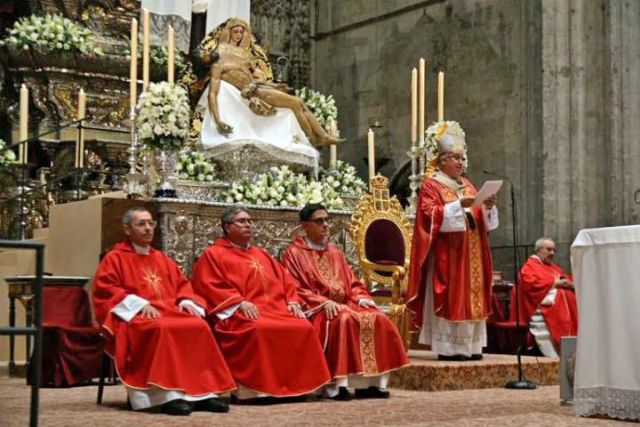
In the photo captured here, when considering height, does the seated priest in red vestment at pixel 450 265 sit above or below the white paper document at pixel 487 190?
below

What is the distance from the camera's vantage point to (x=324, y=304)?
8.00 metres

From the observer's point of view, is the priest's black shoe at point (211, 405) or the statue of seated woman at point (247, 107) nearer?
the priest's black shoe at point (211, 405)

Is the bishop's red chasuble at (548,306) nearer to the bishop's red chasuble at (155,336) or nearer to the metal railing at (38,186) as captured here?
the metal railing at (38,186)

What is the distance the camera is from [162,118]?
9.23 m

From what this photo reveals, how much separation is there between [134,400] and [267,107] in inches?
173

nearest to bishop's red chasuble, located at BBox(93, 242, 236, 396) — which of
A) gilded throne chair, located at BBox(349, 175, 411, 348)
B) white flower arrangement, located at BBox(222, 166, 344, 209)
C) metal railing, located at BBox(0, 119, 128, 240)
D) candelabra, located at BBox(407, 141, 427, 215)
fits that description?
white flower arrangement, located at BBox(222, 166, 344, 209)

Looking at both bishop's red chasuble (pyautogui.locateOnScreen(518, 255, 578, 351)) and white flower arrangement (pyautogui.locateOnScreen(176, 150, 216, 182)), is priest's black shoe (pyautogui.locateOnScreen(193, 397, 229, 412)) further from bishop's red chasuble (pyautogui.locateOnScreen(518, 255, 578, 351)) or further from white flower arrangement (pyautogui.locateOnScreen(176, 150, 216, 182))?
bishop's red chasuble (pyautogui.locateOnScreen(518, 255, 578, 351))

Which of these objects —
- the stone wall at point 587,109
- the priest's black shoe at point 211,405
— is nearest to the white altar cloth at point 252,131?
the priest's black shoe at point 211,405

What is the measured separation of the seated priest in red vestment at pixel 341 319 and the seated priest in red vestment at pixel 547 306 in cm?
397

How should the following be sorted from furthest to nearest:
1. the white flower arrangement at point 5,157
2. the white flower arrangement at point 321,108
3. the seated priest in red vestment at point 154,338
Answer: the white flower arrangement at point 321,108
the white flower arrangement at point 5,157
the seated priest in red vestment at point 154,338

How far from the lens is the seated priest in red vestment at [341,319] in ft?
25.8

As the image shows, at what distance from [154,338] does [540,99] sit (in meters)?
8.51

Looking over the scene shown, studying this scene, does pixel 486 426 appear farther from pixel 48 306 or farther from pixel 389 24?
pixel 389 24

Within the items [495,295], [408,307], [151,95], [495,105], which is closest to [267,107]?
[151,95]
